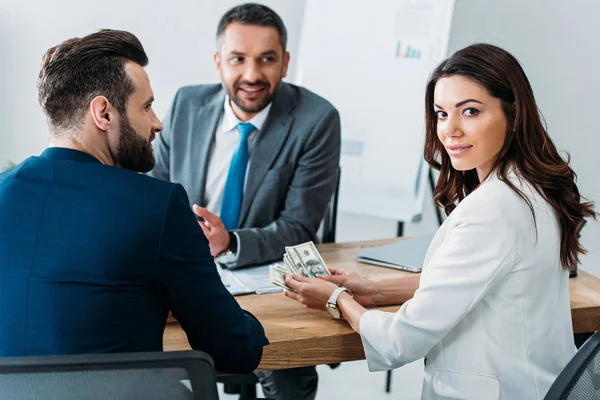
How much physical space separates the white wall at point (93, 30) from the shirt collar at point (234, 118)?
143 centimetres

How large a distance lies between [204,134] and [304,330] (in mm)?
1152

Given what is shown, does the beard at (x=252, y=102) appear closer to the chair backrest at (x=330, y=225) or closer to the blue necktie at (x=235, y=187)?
the blue necktie at (x=235, y=187)

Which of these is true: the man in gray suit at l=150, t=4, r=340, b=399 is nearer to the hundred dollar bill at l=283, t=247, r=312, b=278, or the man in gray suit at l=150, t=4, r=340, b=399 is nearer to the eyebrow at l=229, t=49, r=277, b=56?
the eyebrow at l=229, t=49, r=277, b=56

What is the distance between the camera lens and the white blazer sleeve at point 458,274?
1545mm

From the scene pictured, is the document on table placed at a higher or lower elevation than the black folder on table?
lower

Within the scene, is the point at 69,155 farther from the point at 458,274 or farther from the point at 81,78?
the point at 458,274

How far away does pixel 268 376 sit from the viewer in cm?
229

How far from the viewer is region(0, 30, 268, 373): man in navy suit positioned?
1298 millimetres

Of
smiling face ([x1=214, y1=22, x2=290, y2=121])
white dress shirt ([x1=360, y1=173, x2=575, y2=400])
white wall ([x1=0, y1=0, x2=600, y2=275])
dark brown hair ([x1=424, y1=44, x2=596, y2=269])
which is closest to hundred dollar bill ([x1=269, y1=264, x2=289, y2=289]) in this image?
white dress shirt ([x1=360, y1=173, x2=575, y2=400])

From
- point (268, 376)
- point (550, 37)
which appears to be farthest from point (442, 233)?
point (550, 37)

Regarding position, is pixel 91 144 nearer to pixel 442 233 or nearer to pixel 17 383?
pixel 17 383

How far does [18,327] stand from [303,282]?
0.75 meters

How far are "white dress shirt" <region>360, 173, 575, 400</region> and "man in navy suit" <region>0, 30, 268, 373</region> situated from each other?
1.35 feet

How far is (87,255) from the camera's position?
4.24 ft
